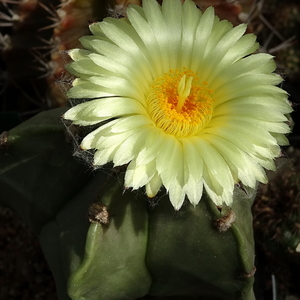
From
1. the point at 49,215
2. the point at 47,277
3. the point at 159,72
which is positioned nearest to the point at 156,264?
the point at 49,215

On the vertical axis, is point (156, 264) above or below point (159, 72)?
below

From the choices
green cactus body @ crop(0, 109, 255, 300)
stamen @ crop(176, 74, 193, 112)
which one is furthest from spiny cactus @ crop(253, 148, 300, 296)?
stamen @ crop(176, 74, 193, 112)

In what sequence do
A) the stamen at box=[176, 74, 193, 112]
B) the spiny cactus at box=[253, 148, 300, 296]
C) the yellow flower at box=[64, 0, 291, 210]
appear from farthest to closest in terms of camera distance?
the spiny cactus at box=[253, 148, 300, 296]
the stamen at box=[176, 74, 193, 112]
the yellow flower at box=[64, 0, 291, 210]

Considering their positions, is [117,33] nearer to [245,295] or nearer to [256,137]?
[256,137]

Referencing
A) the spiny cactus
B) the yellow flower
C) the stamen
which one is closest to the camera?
the yellow flower

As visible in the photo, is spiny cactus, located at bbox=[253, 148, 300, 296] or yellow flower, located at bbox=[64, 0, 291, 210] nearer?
yellow flower, located at bbox=[64, 0, 291, 210]

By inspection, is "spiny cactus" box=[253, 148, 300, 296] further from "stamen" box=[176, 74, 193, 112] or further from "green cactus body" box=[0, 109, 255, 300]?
"stamen" box=[176, 74, 193, 112]

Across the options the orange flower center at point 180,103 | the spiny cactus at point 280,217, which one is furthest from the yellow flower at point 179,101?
the spiny cactus at point 280,217

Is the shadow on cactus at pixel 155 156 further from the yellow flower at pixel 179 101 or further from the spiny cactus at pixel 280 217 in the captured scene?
the spiny cactus at pixel 280 217

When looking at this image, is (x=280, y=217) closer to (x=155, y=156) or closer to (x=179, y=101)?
(x=179, y=101)
